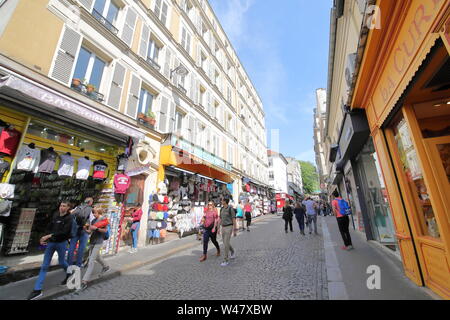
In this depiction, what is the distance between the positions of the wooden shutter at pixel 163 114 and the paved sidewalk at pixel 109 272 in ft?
17.7

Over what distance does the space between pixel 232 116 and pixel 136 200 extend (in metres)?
13.2

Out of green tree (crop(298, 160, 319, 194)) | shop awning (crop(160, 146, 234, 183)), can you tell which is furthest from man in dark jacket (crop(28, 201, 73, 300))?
green tree (crop(298, 160, 319, 194))

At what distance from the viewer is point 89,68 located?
22.4 feet

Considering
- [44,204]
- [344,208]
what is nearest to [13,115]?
[44,204]

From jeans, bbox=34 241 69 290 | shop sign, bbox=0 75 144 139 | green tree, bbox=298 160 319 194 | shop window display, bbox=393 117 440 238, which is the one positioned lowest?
jeans, bbox=34 241 69 290

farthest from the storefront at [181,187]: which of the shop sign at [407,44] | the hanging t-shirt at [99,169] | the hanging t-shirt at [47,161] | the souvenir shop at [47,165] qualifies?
the shop sign at [407,44]

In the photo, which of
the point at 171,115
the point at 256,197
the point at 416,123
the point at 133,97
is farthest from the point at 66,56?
the point at 256,197

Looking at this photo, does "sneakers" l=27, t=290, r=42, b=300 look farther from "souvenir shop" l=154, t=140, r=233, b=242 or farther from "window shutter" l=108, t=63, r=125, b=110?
"window shutter" l=108, t=63, r=125, b=110

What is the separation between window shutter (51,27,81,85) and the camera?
18.5ft

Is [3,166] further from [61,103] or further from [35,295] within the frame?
[35,295]

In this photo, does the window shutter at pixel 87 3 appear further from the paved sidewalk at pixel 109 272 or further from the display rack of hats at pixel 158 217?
the paved sidewalk at pixel 109 272

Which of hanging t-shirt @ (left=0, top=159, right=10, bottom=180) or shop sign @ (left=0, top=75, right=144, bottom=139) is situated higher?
shop sign @ (left=0, top=75, right=144, bottom=139)

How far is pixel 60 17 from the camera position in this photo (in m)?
5.85

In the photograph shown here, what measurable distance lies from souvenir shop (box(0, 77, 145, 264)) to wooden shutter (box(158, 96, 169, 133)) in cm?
228
